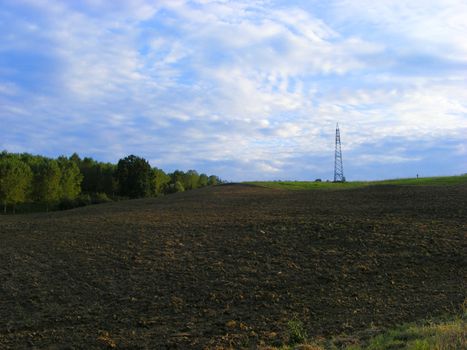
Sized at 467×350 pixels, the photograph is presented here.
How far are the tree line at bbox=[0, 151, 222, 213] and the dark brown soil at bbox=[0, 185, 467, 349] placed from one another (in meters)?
39.0

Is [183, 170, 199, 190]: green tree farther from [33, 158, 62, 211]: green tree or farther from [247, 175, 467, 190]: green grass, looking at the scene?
[247, 175, 467, 190]: green grass

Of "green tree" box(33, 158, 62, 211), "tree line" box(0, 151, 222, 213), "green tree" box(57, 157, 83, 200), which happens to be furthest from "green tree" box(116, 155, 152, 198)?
"green tree" box(33, 158, 62, 211)

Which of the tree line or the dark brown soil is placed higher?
the tree line

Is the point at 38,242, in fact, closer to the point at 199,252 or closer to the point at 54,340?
the point at 199,252

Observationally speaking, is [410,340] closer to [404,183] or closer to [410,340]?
[410,340]

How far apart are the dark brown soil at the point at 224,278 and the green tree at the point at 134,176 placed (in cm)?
5174

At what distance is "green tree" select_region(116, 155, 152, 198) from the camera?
250ft

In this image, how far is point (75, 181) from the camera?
72.4 metres

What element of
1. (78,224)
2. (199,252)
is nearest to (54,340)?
(199,252)

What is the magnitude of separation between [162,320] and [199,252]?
22.1ft

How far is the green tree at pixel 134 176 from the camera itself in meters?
76.1

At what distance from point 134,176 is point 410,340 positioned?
234 feet

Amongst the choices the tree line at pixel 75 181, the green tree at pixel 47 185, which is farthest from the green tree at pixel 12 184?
the green tree at pixel 47 185

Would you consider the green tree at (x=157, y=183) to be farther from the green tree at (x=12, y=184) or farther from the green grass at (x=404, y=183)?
the green grass at (x=404, y=183)
